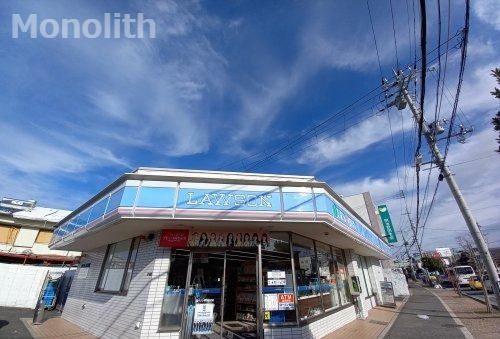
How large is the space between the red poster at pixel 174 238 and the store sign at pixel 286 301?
11.9 feet

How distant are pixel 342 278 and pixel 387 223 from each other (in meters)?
16.8

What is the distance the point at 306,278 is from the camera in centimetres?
1006

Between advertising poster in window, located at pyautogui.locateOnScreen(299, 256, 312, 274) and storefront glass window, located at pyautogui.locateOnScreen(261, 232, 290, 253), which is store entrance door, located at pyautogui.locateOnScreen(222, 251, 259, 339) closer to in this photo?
storefront glass window, located at pyautogui.locateOnScreen(261, 232, 290, 253)

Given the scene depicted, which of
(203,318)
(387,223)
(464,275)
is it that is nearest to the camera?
(203,318)

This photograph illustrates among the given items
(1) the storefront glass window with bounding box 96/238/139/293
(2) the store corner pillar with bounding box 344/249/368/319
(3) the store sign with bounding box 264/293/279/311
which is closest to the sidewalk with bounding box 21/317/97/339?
(1) the storefront glass window with bounding box 96/238/139/293

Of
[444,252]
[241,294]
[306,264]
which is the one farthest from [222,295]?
[444,252]

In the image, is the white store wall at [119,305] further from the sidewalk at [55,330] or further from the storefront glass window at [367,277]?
the storefront glass window at [367,277]

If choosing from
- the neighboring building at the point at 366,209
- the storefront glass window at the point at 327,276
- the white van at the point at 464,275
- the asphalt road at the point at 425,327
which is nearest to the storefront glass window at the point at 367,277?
the asphalt road at the point at 425,327

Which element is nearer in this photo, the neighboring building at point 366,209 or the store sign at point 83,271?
the store sign at point 83,271

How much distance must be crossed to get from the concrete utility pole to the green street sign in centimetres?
1768

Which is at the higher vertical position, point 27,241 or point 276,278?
point 27,241

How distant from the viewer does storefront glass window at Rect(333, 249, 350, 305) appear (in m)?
12.9

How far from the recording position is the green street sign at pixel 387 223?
2683 cm

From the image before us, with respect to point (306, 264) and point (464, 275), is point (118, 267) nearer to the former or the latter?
point (306, 264)
